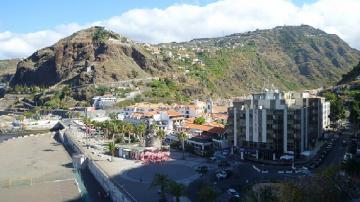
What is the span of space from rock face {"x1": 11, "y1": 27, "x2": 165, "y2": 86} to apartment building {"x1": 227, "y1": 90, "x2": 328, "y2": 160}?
336 feet

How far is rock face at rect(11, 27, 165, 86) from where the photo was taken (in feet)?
512

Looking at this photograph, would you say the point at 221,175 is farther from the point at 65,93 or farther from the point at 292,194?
the point at 65,93

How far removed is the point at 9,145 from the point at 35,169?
27.7m

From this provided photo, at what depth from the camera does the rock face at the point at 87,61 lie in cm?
15591

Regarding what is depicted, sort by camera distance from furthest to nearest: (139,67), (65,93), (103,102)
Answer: (139,67), (65,93), (103,102)

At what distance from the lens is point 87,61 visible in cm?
16425

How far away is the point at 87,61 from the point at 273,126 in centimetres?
12232

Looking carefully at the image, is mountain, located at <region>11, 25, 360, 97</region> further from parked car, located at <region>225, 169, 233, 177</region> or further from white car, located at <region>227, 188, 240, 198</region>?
white car, located at <region>227, 188, 240, 198</region>

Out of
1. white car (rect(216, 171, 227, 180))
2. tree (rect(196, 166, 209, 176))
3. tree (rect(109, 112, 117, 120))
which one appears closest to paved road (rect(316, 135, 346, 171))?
white car (rect(216, 171, 227, 180))


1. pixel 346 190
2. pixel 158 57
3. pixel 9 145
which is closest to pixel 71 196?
pixel 346 190

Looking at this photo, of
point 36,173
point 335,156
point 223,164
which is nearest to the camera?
point 223,164

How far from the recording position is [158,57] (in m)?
169

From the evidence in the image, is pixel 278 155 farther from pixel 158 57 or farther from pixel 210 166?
pixel 158 57

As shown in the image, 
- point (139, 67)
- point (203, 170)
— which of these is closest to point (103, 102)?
point (139, 67)
